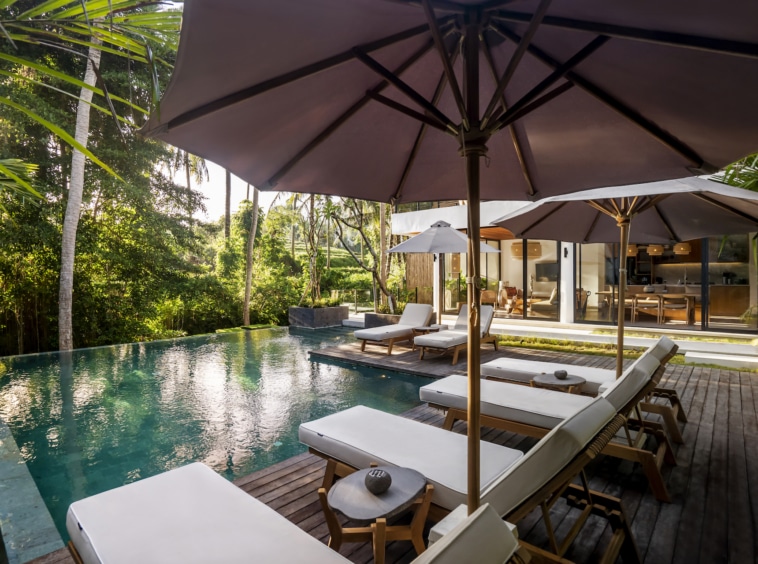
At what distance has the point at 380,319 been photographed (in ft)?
45.0

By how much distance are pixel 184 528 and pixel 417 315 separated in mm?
9067

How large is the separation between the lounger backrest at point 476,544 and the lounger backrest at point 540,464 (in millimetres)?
401

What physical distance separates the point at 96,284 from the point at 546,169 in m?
14.1

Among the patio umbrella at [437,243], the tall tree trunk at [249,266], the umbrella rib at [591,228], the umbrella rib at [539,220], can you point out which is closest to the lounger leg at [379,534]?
the umbrella rib at [539,220]

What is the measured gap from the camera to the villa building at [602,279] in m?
11.5

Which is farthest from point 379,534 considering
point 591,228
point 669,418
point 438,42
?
point 591,228

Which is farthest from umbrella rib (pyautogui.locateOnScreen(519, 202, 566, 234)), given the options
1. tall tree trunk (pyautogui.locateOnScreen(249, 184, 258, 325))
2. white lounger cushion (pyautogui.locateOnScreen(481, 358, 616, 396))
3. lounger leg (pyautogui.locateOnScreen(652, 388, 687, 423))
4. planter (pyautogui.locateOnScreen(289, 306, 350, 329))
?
tall tree trunk (pyautogui.locateOnScreen(249, 184, 258, 325))

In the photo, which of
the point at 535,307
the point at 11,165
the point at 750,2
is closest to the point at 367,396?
the point at 11,165

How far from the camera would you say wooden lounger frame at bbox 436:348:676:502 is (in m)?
3.29

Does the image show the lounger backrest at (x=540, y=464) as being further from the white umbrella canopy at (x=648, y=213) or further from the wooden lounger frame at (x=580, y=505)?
the white umbrella canopy at (x=648, y=213)

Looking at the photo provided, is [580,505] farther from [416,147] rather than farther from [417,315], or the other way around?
[417,315]

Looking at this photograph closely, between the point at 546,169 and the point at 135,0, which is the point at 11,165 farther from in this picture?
the point at 546,169

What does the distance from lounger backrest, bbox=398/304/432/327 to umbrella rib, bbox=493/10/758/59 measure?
919 cm

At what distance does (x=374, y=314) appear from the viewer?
13836 mm
